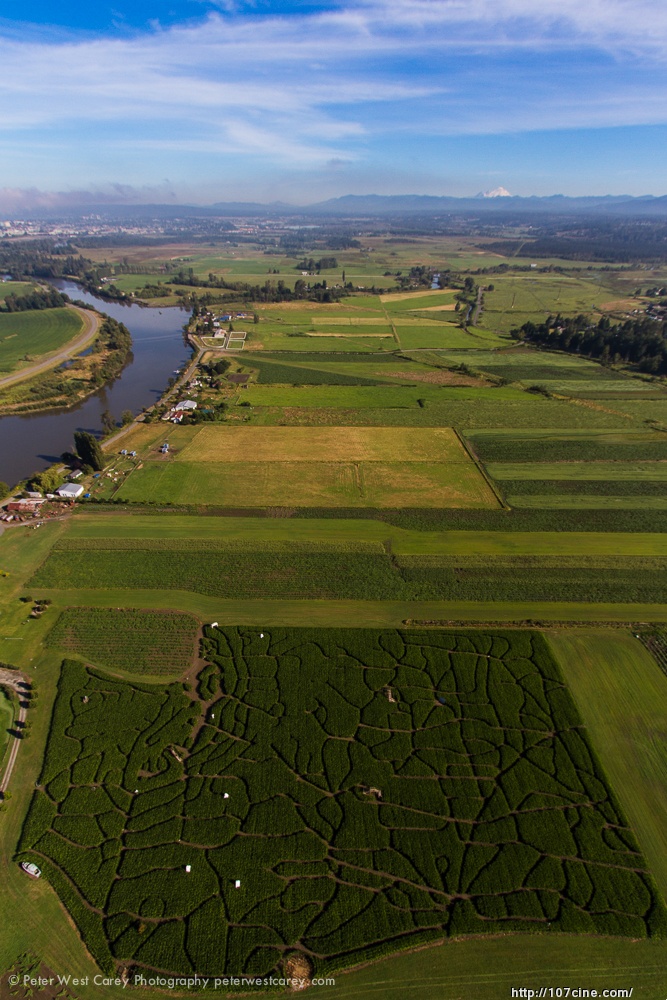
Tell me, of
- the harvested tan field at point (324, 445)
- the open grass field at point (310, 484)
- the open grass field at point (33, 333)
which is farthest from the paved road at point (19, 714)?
the open grass field at point (33, 333)

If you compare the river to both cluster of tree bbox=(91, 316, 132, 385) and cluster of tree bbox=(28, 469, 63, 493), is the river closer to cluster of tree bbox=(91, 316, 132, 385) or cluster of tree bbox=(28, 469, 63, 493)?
cluster of tree bbox=(91, 316, 132, 385)

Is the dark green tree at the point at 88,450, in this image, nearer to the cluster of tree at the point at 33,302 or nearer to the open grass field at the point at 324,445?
the open grass field at the point at 324,445

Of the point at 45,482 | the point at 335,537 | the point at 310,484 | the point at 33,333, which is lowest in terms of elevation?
the point at 335,537

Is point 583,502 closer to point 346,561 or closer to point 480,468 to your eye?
point 480,468

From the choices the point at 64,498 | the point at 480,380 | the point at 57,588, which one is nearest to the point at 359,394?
the point at 480,380

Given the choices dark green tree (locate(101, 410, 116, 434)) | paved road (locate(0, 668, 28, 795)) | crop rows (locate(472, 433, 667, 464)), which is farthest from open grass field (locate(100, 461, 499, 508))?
paved road (locate(0, 668, 28, 795))

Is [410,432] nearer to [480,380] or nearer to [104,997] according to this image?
[480,380]

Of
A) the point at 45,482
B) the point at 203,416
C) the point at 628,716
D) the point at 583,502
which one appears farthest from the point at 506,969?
the point at 203,416
